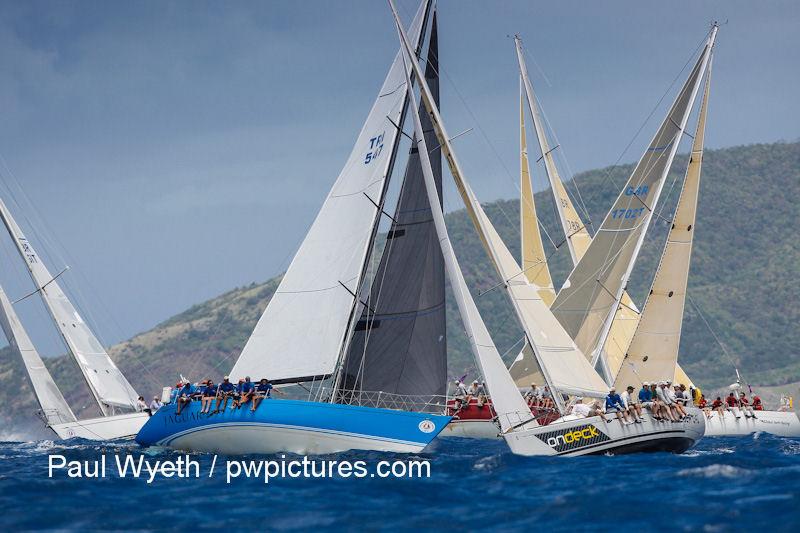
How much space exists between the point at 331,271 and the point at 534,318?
211 inches

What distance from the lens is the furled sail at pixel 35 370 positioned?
108ft

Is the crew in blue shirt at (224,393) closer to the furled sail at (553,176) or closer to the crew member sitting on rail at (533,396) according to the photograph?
the crew member sitting on rail at (533,396)

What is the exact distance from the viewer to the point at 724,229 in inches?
5802

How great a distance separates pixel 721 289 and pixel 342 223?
361ft

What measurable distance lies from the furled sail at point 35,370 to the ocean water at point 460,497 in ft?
38.9

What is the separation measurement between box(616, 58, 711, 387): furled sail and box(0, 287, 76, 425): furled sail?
56.2ft

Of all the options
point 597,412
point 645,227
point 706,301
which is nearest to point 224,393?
point 597,412

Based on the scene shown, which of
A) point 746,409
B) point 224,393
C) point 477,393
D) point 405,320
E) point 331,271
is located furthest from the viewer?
point 477,393

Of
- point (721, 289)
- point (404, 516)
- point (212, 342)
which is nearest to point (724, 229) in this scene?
point (721, 289)

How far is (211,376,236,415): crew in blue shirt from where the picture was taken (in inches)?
902

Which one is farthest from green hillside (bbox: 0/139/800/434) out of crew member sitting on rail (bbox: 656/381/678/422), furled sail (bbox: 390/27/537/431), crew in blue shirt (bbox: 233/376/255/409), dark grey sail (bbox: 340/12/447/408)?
furled sail (bbox: 390/27/537/431)

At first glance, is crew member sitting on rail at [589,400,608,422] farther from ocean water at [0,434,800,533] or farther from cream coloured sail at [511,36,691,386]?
cream coloured sail at [511,36,691,386]

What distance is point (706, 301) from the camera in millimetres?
123938

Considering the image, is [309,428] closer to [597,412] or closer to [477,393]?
[597,412]
